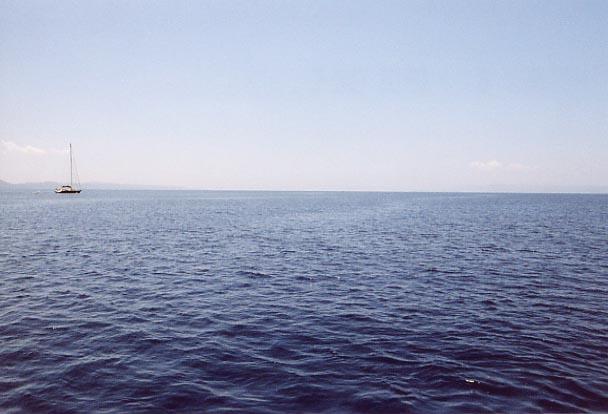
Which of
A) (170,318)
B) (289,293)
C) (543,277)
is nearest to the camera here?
(170,318)

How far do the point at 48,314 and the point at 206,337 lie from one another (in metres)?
10.2

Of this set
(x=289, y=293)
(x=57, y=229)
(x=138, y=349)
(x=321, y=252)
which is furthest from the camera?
(x=57, y=229)

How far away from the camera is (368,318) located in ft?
66.6

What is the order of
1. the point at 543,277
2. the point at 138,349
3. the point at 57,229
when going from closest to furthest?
the point at 138,349 → the point at 543,277 → the point at 57,229

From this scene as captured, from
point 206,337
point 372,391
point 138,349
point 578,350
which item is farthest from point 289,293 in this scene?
point 578,350

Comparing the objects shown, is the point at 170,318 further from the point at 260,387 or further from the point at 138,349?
the point at 260,387

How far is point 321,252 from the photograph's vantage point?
42.2 metres

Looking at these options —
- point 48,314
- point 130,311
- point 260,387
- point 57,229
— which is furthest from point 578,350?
point 57,229

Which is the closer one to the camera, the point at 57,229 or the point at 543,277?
the point at 543,277

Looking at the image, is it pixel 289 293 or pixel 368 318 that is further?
pixel 289 293

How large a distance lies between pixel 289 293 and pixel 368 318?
6.85 m

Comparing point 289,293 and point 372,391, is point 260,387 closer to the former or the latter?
point 372,391

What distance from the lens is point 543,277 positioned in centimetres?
3042

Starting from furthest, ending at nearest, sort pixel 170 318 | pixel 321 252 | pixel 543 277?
pixel 321 252 → pixel 543 277 → pixel 170 318
